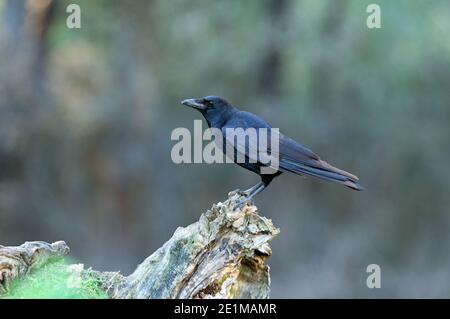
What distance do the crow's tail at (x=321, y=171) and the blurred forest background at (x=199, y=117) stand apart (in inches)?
323

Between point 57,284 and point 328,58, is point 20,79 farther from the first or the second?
point 57,284

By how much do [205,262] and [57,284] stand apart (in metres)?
1.13

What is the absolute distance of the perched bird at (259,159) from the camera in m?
6.58

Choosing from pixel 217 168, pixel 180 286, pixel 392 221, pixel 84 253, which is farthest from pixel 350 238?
pixel 180 286

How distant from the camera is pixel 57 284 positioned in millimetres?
5609

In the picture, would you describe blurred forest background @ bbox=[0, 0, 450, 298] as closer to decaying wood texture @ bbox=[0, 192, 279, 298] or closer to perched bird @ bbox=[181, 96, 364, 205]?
perched bird @ bbox=[181, 96, 364, 205]

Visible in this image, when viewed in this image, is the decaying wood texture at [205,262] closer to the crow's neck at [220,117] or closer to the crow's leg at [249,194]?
the crow's leg at [249,194]

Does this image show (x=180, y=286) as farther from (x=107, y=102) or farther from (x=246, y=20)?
(x=246, y=20)

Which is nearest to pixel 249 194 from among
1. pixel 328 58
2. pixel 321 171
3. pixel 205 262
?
pixel 321 171

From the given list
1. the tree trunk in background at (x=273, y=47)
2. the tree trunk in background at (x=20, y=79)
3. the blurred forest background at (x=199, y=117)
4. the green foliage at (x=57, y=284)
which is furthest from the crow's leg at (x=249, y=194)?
the tree trunk in background at (x=273, y=47)

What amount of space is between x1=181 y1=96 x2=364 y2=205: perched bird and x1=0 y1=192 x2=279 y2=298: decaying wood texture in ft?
1.59

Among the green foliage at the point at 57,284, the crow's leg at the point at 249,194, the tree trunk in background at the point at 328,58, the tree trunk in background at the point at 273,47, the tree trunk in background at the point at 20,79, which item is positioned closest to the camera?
the green foliage at the point at 57,284

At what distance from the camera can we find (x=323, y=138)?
15664mm
